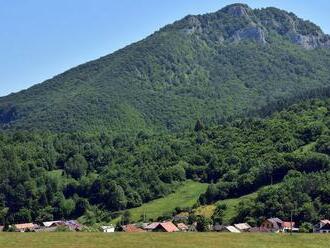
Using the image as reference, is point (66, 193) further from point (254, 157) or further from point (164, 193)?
point (254, 157)

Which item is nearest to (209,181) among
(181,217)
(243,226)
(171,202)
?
(171,202)

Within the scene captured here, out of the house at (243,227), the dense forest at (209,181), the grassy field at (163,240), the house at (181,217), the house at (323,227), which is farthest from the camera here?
the dense forest at (209,181)

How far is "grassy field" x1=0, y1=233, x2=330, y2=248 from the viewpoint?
47750mm

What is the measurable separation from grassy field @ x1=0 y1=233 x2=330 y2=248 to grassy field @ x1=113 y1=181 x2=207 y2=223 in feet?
305

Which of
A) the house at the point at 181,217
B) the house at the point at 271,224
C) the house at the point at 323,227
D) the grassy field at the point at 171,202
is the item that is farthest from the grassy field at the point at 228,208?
the house at the point at 323,227

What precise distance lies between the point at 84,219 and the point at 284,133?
214 ft

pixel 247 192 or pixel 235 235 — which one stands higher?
pixel 235 235

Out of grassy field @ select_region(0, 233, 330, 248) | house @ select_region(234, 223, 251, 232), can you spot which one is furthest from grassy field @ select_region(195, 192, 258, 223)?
grassy field @ select_region(0, 233, 330, 248)

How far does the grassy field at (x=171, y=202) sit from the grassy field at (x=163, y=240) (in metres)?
93.0

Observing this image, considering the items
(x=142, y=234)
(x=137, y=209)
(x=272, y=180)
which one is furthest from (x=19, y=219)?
(x=142, y=234)

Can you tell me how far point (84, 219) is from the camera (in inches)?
6196

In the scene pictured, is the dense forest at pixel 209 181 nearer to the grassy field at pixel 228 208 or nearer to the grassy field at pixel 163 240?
the grassy field at pixel 228 208

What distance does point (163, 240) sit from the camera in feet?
165

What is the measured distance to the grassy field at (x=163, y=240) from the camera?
157ft
